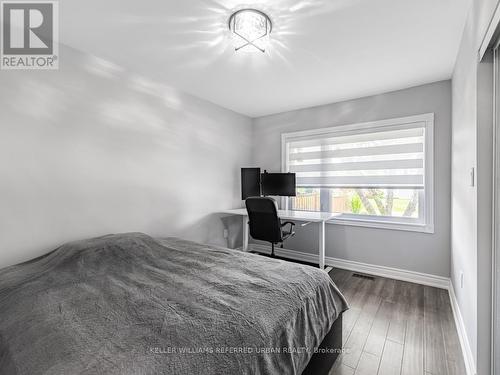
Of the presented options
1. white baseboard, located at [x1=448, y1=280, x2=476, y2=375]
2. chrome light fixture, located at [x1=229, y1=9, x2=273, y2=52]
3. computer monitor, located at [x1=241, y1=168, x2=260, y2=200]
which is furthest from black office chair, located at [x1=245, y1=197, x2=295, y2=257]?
white baseboard, located at [x1=448, y1=280, x2=476, y2=375]

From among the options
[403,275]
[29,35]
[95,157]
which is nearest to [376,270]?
[403,275]

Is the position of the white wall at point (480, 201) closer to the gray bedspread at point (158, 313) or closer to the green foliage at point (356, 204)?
the gray bedspread at point (158, 313)

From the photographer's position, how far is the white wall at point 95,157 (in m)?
1.76

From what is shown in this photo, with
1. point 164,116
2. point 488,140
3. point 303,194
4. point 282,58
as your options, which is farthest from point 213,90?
point 488,140

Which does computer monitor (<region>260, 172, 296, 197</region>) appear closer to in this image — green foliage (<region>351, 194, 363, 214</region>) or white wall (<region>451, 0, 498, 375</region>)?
green foliage (<region>351, 194, 363, 214</region>)

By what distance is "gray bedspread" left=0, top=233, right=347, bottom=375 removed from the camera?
0.85m

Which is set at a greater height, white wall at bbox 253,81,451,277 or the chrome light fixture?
the chrome light fixture

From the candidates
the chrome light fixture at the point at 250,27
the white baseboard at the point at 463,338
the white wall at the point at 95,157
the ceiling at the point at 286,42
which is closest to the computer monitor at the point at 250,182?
the white wall at the point at 95,157

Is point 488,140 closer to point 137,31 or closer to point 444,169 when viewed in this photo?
point 444,169

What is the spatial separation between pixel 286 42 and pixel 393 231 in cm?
256

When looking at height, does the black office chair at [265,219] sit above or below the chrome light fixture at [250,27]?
below

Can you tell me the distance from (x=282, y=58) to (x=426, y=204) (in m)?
2.37

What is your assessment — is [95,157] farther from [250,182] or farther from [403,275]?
[403,275]

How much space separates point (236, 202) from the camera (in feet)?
12.8
